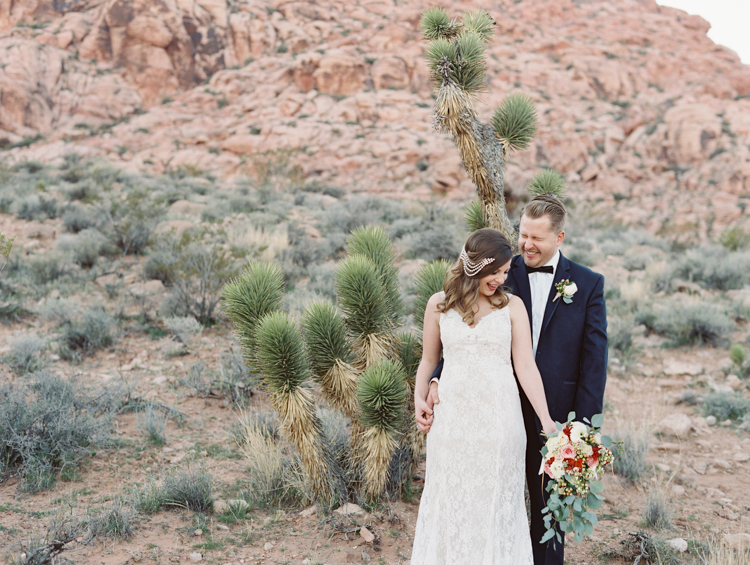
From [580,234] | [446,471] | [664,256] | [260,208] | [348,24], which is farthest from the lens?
[348,24]

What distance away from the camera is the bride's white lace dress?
7.87 feet

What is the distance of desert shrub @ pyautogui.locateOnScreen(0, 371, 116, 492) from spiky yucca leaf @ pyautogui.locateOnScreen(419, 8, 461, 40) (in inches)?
167

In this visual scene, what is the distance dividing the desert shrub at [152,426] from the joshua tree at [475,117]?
11.1ft

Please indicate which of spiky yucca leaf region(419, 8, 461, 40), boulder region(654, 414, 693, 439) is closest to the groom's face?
spiky yucca leaf region(419, 8, 461, 40)

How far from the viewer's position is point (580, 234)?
15.6 m

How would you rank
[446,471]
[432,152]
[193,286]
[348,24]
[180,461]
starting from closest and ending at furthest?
[446,471] < [180,461] < [193,286] < [432,152] < [348,24]

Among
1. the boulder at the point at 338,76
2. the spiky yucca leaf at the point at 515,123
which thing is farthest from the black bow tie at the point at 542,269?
the boulder at the point at 338,76

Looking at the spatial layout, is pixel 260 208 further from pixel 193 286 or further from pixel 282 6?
pixel 282 6

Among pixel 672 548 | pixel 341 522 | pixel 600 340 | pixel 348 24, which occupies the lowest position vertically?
pixel 341 522

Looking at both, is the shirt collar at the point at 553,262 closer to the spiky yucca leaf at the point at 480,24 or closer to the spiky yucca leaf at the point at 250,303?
the spiky yucca leaf at the point at 250,303

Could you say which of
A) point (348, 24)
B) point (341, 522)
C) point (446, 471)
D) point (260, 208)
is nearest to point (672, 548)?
point (446, 471)

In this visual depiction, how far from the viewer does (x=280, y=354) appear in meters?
3.21

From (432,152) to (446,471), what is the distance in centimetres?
2431

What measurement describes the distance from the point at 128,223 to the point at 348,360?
7673 mm
